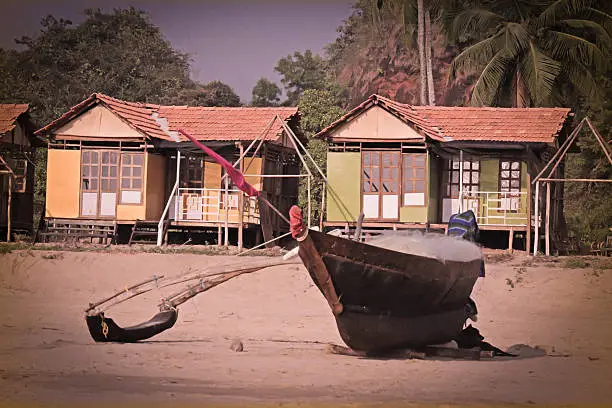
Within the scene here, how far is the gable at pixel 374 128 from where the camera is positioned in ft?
67.1

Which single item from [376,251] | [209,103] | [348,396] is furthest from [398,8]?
[348,396]

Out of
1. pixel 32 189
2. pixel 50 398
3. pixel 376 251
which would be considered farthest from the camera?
pixel 32 189

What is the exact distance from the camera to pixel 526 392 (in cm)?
888

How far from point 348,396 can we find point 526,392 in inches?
67.1

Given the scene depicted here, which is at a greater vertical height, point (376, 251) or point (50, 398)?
point (376, 251)

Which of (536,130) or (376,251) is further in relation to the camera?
(536,130)

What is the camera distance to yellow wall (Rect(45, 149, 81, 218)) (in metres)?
20.9

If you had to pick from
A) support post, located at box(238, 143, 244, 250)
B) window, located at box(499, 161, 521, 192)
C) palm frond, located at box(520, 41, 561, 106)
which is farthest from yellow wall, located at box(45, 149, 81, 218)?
palm frond, located at box(520, 41, 561, 106)

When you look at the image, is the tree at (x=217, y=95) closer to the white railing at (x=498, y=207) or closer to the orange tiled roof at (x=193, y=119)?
the orange tiled roof at (x=193, y=119)

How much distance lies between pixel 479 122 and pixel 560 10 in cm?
497

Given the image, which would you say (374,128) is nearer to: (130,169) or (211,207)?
(211,207)

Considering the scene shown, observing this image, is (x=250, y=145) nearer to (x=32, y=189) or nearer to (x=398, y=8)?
(x=32, y=189)

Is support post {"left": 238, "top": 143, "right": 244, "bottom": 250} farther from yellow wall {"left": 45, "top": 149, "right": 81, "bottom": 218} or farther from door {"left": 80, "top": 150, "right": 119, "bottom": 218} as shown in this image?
yellow wall {"left": 45, "top": 149, "right": 81, "bottom": 218}

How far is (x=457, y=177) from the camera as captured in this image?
21.3 meters
